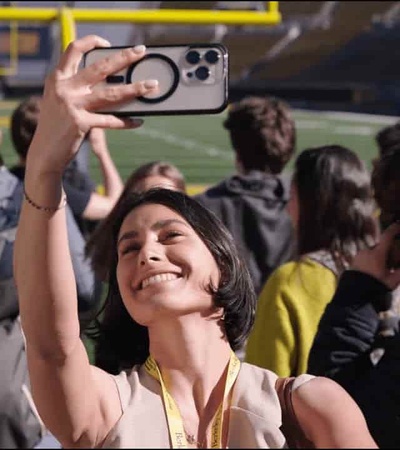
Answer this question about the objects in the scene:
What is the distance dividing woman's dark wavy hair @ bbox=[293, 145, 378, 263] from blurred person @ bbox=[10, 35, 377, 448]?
3.66 feet

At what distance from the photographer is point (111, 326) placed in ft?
5.88

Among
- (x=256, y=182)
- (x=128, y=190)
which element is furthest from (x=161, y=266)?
(x=256, y=182)

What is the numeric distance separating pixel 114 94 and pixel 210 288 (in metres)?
0.44

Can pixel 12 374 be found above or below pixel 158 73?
below

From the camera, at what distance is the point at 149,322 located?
1540 mm

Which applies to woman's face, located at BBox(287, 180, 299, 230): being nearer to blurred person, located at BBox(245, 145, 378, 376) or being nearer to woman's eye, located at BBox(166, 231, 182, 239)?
blurred person, located at BBox(245, 145, 378, 376)

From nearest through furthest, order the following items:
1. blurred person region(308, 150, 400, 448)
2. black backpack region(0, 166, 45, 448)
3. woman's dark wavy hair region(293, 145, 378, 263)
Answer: blurred person region(308, 150, 400, 448), black backpack region(0, 166, 45, 448), woman's dark wavy hair region(293, 145, 378, 263)

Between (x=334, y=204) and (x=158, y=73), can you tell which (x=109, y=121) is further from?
(x=334, y=204)

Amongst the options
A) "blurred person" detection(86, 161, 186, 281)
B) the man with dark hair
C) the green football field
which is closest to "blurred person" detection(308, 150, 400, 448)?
"blurred person" detection(86, 161, 186, 281)

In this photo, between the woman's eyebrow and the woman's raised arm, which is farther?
the woman's eyebrow

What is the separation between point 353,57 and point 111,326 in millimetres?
35420

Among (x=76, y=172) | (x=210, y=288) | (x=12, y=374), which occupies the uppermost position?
(x=210, y=288)

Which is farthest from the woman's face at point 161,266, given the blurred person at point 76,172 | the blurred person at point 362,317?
the blurred person at point 76,172

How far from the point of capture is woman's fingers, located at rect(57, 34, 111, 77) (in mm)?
1292
